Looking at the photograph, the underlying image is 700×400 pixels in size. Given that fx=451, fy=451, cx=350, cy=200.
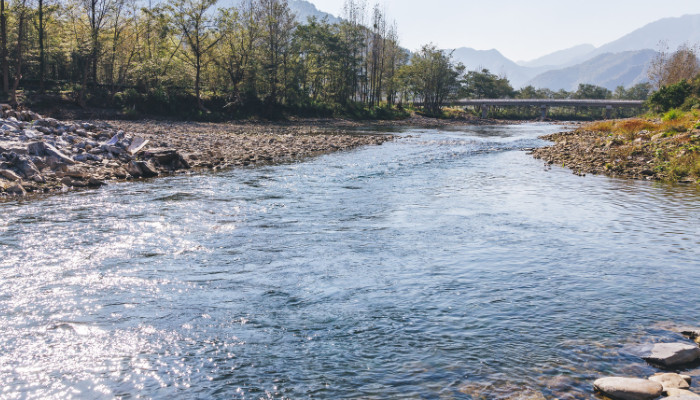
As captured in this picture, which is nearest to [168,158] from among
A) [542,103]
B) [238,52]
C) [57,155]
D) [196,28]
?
[57,155]

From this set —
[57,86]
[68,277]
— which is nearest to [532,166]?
[68,277]

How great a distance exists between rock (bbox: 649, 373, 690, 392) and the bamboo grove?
50145 millimetres

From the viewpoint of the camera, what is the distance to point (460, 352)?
20.2ft

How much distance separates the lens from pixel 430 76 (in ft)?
351

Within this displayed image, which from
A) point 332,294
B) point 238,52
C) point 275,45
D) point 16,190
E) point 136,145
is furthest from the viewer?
point 275,45

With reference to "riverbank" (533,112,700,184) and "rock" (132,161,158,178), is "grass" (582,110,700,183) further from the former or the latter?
"rock" (132,161,158,178)

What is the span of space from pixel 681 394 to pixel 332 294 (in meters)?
5.12

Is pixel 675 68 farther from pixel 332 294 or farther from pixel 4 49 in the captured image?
pixel 4 49

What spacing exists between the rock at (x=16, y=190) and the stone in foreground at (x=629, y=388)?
17766mm

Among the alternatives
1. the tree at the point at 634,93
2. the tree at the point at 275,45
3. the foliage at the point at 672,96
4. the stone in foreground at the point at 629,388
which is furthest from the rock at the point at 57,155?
the tree at the point at 634,93

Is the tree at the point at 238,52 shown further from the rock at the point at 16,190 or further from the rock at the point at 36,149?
the rock at the point at 16,190

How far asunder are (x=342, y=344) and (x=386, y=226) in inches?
278

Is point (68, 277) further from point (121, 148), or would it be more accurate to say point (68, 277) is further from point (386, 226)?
point (121, 148)

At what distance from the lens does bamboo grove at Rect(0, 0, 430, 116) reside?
48.5 metres
